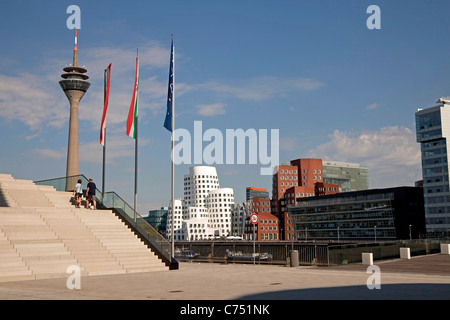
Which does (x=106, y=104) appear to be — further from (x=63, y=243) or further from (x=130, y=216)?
(x=63, y=243)

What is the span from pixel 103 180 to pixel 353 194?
124827 millimetres

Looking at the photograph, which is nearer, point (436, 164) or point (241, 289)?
point (241, 289)

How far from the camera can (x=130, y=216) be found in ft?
96.6

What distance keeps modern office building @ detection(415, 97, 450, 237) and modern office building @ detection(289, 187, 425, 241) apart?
→ 13.6ft

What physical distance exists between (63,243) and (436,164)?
132243 mm

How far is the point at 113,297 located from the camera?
43.2ft

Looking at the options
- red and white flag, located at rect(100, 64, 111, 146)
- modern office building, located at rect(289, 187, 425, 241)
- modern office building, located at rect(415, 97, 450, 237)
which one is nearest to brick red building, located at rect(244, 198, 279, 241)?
modern office building, located at rect(289, 187, 425, 241)

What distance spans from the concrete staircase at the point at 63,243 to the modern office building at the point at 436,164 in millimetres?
122495

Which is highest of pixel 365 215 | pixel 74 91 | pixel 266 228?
pixel 74 91

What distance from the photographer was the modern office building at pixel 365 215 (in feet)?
441

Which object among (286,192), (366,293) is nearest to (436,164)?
(286,192)

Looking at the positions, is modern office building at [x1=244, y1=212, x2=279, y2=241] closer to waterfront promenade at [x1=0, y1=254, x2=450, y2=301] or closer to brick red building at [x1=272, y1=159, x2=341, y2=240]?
brick red building at [x1=272, y1=159, x2=341, y2=240]
